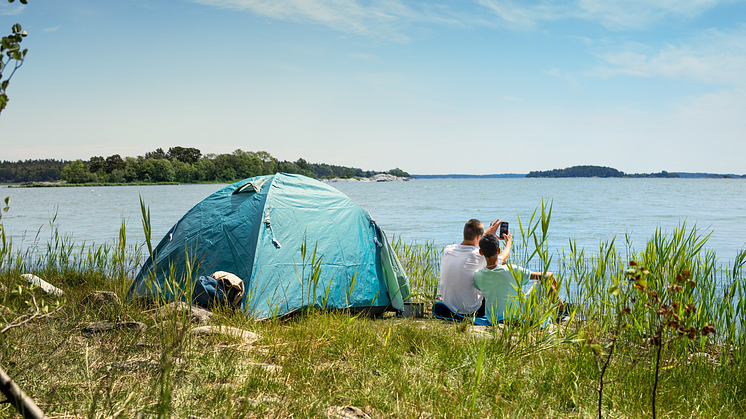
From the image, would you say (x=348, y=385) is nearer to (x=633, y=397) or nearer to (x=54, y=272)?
(x=633, y=397)

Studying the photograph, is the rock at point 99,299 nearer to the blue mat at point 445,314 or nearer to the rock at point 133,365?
the rock at point 133,365

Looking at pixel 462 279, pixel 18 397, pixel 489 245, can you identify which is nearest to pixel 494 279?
pixel 489 245

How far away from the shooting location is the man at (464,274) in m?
5.91

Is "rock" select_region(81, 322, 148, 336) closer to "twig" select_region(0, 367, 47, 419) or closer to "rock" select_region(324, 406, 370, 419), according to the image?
"rock" select_region(324, 406, 370, 419)

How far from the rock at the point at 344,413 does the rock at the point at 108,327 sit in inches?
78.5

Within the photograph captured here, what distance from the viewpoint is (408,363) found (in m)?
3.41

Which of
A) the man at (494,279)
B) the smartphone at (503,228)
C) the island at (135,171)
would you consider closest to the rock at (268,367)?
the man at (494,279)

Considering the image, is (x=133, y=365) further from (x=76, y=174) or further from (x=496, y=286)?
(x=76, y=174)

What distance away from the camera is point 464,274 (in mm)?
5910

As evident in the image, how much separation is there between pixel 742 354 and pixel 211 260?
5.38m

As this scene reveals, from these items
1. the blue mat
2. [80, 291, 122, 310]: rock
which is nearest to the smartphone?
the blue mat

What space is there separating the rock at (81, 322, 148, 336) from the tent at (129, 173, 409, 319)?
52.5 inches

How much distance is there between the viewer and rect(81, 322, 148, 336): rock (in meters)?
3.78

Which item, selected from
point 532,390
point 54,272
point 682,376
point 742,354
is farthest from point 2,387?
point 54,272
